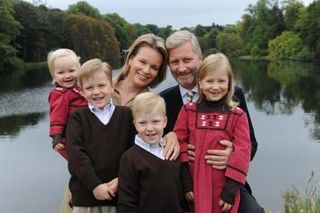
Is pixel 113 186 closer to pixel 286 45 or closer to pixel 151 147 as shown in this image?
pixel 151 147

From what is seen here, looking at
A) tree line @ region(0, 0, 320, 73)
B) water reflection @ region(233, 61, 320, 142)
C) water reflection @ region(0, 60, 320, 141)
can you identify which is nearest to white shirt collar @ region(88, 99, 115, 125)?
water reflection @ region(0, 60, 320, 141)

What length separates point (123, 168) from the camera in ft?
8.66

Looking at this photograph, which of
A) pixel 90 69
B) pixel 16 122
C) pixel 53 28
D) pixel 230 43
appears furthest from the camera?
pixel 230 43

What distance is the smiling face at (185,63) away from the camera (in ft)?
10.8

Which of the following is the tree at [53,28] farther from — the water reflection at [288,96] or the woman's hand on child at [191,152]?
the woman's hand on child at [191,152]

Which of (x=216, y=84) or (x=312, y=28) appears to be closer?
(x=216, y=84)

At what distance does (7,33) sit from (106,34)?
2330cm

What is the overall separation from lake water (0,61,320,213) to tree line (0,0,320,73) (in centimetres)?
1810

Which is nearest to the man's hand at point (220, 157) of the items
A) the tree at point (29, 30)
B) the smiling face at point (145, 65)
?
the smiling face at point (145, 65)

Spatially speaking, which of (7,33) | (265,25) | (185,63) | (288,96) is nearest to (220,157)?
(185,63)

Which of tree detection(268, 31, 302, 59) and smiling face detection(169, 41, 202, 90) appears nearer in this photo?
smiling face detection(169, 41, 202, 90)

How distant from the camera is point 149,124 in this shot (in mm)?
2658

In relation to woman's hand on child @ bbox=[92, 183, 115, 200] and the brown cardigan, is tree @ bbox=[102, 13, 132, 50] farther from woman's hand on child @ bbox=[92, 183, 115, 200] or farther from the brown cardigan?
woman's hand on child @ bbox=[92, 183, 115, 200]

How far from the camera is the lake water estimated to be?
1058 cm
